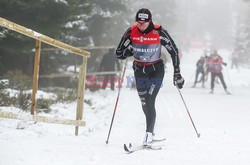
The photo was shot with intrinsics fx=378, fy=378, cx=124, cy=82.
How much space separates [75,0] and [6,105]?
21.4ft

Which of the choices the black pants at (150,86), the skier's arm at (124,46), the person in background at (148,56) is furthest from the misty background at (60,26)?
the black pants at (150,86)

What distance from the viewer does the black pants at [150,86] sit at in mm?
6312

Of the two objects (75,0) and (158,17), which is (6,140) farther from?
(158,17)

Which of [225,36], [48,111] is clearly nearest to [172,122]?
[48,111]

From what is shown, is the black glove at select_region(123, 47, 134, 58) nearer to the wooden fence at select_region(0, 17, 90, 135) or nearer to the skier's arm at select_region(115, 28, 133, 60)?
the skier's arm at select_region(115, 28, 133, 60)

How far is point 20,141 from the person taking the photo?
5734 mm

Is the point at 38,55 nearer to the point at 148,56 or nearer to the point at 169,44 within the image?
the point at 148,56

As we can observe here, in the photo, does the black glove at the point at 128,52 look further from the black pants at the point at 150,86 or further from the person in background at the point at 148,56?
the black pants at the point at 150,86

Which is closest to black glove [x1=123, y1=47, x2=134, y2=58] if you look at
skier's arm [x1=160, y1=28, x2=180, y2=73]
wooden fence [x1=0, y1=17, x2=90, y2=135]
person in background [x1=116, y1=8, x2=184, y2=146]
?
person in background [x1=116, y1=8, x2=184, y2=146]

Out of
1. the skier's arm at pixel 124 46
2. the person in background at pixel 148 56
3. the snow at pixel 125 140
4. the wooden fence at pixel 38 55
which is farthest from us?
the skier's arm at pixel 124 46

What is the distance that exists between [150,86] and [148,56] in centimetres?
50

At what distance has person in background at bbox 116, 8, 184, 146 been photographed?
6.09 meters

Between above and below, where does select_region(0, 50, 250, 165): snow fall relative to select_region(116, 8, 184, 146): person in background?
below

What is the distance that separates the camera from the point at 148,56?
6.26 m
